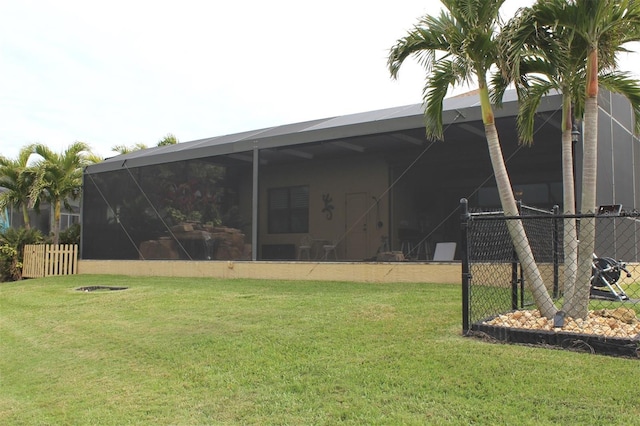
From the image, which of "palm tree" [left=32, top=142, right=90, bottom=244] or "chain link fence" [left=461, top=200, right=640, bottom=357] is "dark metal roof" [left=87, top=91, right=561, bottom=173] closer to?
"chain link fence" [left=461, top=200, right=640, bottom=357]

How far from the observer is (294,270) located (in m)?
11.2

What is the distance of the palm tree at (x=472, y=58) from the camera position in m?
5.01

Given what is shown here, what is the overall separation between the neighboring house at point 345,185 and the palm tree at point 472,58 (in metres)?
3.54

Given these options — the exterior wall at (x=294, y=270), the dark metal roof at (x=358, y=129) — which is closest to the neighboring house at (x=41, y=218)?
the exterior wall at (x=294, y=270)

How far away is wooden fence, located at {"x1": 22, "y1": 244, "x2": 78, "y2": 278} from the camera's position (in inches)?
614

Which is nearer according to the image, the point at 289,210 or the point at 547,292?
the point at 547,292

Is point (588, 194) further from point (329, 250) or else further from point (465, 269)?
point (329, 250)

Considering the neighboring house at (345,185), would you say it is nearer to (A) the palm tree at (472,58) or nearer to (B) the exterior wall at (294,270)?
(B) the exterior wall at (294,270)

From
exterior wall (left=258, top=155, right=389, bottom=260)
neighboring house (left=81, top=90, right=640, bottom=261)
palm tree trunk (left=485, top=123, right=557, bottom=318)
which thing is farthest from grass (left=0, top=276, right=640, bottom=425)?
A: exterior wall (left=258, top=155, right=389, bottom=260)

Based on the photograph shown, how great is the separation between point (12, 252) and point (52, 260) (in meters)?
2.20

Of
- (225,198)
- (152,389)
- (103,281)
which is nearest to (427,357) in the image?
(152,389)

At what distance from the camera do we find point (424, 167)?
31.7 feet

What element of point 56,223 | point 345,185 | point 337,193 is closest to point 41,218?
point 56,223

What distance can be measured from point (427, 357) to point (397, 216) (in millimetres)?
5829
